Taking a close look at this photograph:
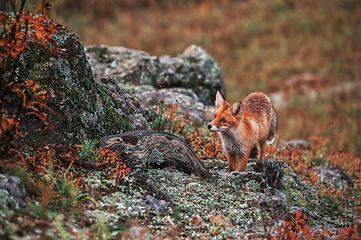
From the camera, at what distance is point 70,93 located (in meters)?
4.95

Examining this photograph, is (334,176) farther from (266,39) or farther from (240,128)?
(266,39)

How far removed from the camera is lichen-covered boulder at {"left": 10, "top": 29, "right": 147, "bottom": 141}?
4.73m

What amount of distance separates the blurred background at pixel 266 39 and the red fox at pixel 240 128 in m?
7.98

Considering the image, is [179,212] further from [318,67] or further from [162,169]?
[318,67]

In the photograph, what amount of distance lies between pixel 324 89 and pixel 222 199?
1704 centimetres

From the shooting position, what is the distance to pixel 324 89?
1945 centimetres

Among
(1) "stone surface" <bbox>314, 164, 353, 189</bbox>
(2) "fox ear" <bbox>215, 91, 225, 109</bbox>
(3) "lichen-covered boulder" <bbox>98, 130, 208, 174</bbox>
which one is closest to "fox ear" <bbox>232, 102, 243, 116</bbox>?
(2) "fox ear" <bbox>215, 91, 225, 109</bbox>

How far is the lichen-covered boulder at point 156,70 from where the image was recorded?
9844mm

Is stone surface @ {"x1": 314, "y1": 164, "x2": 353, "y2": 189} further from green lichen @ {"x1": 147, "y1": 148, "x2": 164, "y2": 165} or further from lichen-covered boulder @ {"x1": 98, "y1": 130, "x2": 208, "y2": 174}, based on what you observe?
green lichen @ {"x1": 147, "y1": 148, "x2": 164, "y2": 165}

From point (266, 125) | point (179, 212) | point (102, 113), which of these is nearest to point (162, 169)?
point (179, 212)

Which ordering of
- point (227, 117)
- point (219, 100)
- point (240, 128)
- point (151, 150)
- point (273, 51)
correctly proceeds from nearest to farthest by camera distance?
point (151, 150)
point (227, 117)
point (240, 128)
point (219, 100)
point (273, 51)

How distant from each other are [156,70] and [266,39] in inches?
688

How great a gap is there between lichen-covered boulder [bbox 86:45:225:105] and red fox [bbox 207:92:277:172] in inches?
140

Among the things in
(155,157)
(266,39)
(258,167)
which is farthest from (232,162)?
(266,39)
